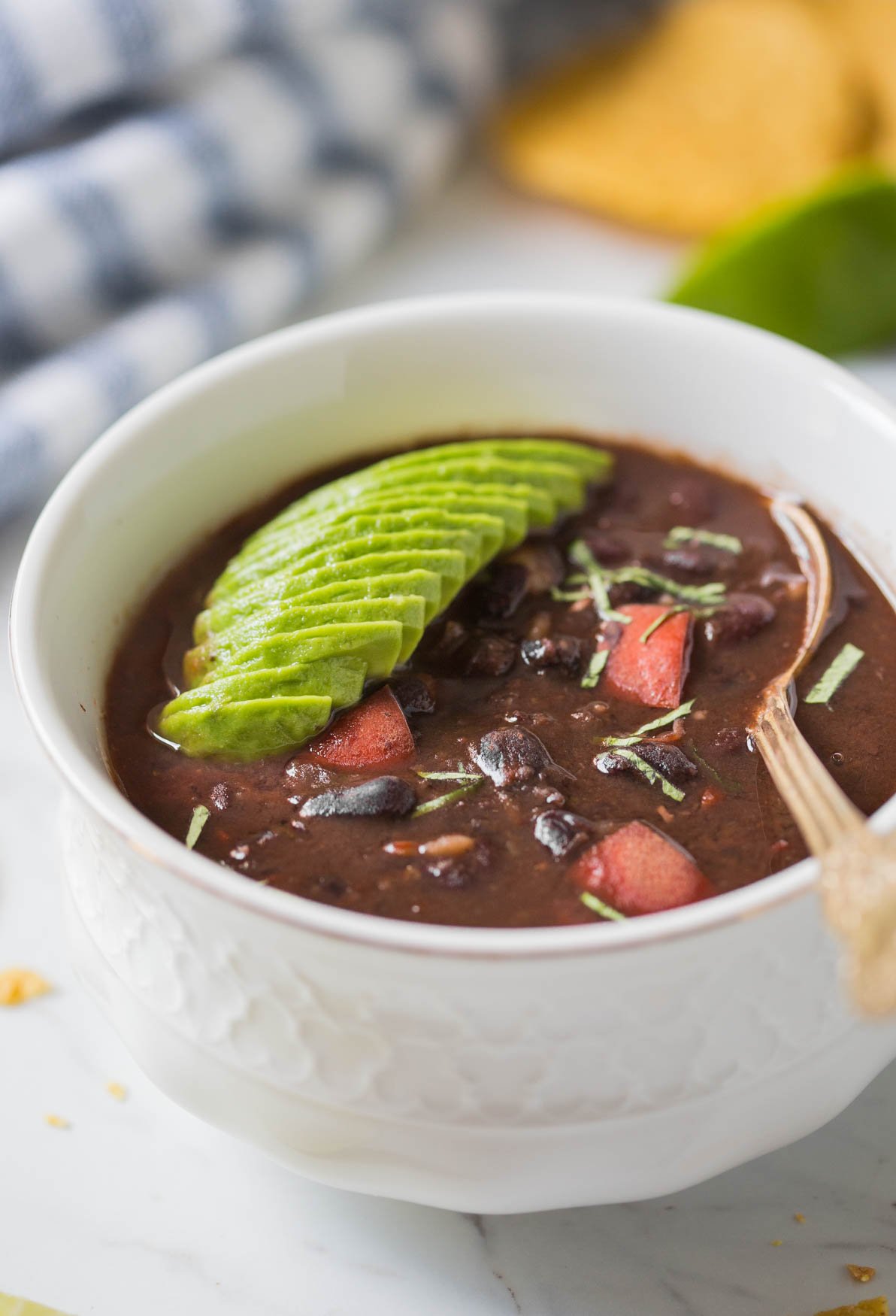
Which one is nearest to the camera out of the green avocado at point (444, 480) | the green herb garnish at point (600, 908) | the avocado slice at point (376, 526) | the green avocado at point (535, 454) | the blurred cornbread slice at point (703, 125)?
the green herb garnish at point (600, 908)

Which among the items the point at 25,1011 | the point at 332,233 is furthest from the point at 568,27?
the point at 25,1011

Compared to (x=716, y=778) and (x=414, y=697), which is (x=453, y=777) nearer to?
(x=414, y=697)

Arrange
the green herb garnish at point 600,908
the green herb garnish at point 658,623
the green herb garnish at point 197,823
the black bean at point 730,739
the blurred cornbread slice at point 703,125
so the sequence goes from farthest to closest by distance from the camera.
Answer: the blurred cornbread slice at point 703,125
the green herb garnish at point 658,623
the black bean at point 730,739
the green herb garnish at point 197,823
the green herb garnish at point 600,908

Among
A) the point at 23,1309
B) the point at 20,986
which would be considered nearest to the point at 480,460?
the point at 20,986

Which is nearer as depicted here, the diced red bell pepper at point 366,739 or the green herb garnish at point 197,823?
the green herb garnish at point 197,823

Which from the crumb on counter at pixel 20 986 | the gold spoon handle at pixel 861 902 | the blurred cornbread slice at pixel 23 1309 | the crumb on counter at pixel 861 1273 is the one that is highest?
the gold spoon handle at pixel 861 902

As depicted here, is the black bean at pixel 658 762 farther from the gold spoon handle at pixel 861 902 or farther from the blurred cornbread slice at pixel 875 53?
the blurred cornbread slice at pixel 875 53

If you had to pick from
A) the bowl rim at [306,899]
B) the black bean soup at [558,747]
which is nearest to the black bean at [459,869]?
the black bean soup at [558,747]

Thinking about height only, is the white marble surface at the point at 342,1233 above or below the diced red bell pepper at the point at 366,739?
below
